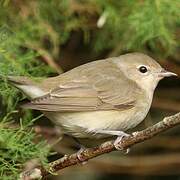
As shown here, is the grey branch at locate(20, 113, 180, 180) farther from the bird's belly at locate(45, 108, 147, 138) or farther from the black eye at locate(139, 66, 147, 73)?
the black eye at locate(139, 66, 147, 73)

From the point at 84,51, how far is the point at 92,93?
5.81 feet

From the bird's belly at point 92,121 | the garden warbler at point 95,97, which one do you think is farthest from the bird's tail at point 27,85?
the bird's belly at point 92,121

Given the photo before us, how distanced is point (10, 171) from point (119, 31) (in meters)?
1.94

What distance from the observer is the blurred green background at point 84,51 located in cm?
364

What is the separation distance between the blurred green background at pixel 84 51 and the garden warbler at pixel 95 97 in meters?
0.15

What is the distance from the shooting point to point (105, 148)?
3.12 metres

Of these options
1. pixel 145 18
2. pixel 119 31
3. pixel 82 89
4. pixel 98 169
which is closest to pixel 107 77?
pixel 82 89

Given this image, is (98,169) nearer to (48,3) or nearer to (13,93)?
(48,3)

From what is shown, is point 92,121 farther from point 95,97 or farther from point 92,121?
point 95,97

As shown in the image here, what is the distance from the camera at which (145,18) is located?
4457 millimetres

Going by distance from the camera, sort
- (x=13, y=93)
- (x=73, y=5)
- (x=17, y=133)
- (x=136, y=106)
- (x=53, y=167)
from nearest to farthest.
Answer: (x=53, y=167)
(x=17, y=133)
(x=13, y=93)
(x=136, y=106)
(x=73, y=5)

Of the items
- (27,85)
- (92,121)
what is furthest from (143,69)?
(27,85)

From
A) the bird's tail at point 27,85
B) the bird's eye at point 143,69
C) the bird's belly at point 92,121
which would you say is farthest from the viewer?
the bird's eye at point 143,69

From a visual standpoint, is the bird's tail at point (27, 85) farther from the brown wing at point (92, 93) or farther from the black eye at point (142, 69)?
the black eye at point (142, 69)
